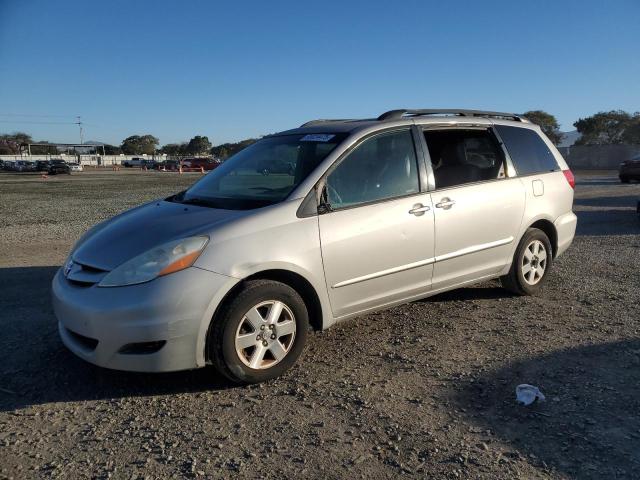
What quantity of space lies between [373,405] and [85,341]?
1882mm

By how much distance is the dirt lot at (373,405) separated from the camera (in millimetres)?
2666

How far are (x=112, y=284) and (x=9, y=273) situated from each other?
167 inches

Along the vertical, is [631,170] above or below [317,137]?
below

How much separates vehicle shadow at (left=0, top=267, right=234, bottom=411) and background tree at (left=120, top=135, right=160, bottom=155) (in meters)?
148

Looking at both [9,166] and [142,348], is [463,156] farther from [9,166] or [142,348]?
[9,166]

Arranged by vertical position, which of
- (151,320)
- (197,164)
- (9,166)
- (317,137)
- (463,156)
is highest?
(9,166)

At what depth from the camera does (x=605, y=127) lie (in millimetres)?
78188

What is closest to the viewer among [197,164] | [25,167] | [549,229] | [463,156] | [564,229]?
[463,156]

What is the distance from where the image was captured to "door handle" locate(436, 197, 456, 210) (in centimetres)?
444

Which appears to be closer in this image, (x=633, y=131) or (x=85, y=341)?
(x=85, y=341)

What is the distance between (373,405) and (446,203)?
6.37ft

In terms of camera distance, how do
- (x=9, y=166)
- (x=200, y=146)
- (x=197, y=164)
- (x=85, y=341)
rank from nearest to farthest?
(x=85, y=341)
(x=9, y=166)
(x=197, y=164)
(x=200, y=146)

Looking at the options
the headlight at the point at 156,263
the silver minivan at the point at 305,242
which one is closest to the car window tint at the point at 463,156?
the silver minivan at the point at 305,242

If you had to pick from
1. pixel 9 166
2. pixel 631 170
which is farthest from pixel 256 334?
pixel 9 166
